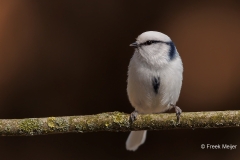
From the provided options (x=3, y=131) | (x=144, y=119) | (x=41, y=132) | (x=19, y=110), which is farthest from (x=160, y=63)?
(x=19, y=110)

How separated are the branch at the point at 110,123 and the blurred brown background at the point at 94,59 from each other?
36.5 inches

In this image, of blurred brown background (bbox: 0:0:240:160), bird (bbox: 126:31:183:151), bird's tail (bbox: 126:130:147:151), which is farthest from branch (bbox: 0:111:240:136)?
blurred brown background (bbox: 0:0:240:160)

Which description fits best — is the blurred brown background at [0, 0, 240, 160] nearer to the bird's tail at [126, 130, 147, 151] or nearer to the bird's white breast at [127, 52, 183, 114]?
the bird's tail at [126, 130, 147, 151]

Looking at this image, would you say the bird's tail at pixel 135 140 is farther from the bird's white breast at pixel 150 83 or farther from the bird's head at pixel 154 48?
→ the bird's head at pixel 154 48

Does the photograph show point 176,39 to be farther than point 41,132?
Yes

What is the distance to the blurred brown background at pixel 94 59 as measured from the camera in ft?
7.87

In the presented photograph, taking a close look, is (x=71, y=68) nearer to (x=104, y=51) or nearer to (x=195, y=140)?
(x=104, y=51)

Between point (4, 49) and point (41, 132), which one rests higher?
point (4, 49)

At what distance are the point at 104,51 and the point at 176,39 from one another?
0.42m

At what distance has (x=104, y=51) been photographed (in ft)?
8.11

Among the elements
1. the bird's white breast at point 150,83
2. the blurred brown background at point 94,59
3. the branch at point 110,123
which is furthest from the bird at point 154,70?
the blurred brown background at point 94,59

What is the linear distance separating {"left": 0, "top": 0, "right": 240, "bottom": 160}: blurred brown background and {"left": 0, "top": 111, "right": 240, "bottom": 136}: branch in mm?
928

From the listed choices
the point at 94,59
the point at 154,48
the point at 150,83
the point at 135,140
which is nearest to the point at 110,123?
the point at 150,83

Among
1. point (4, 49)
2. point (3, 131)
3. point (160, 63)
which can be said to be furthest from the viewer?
point (4, 49)
